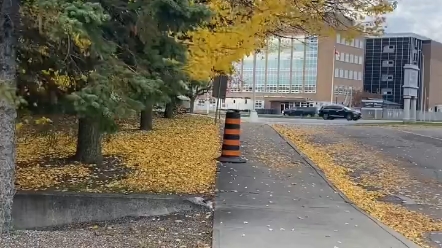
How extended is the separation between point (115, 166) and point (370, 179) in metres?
5.37

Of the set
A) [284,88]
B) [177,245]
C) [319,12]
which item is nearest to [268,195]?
[177,245]

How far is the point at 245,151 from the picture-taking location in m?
14.0

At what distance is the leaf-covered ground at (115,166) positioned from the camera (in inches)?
350

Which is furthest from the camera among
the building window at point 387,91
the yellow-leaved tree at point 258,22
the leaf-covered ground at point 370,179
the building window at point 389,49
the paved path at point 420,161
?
the building window at point 387,91

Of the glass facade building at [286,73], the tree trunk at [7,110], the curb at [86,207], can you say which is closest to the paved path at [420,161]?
the curb at [86,207]

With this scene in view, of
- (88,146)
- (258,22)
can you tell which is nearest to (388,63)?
(258,22)

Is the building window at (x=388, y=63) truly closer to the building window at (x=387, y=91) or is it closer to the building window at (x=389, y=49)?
the building window at (x=389, y=49)

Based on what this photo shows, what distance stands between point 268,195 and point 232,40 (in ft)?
12.3

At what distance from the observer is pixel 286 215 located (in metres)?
7.52

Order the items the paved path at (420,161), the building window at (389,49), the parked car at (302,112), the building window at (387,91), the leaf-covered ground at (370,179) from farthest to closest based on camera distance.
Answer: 1. the building window at (387,91)
2. the building window at (389,49)
3. the parked car at (302,112)
4. the paved path at (420,161)
5. the leaf-covered ground at (370,179)

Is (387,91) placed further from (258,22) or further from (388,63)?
(258,22)

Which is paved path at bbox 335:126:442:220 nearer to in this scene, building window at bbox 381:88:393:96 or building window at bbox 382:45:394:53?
building window at bbox 382:45:394:53

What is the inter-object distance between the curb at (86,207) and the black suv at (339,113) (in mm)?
45897

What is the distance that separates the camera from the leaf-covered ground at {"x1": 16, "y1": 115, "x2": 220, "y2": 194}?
8891mm
